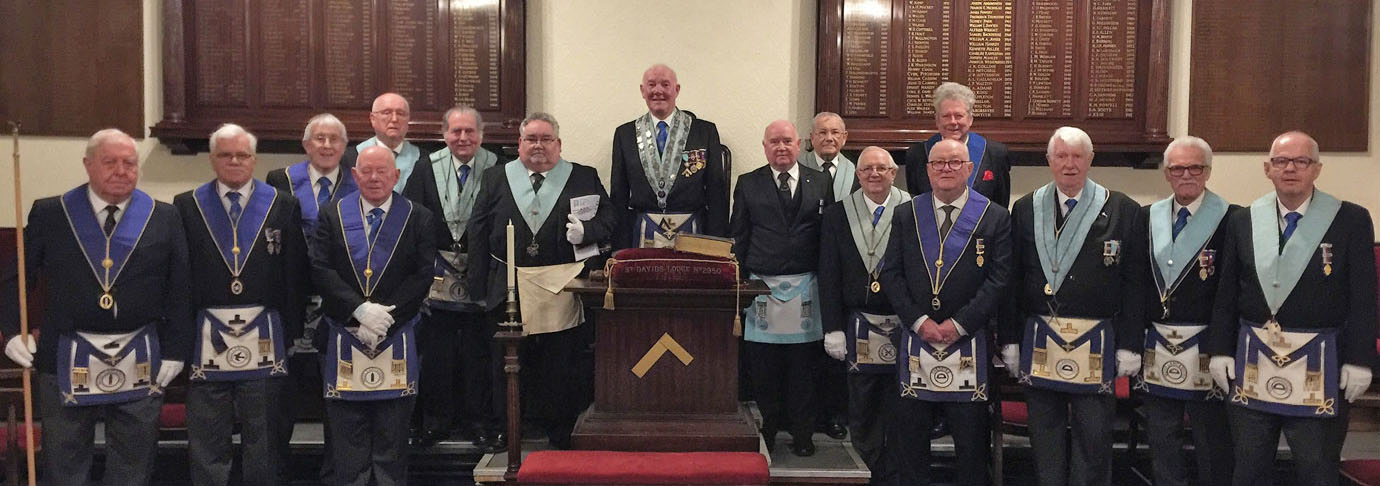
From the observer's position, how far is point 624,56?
18.3 ft

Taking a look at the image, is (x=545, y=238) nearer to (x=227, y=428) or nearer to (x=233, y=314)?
(x=233, y=314)

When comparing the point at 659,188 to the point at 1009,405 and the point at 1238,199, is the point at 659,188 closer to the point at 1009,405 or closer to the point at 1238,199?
the point at 1009,405

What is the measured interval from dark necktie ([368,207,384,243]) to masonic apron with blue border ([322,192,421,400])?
13 millimetres

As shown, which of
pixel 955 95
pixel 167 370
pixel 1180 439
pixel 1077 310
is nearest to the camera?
pixel 167 370

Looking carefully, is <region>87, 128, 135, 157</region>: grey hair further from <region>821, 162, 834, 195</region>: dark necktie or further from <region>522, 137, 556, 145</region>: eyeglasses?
<region>821, 162, 834, 195</region>: dark necktie


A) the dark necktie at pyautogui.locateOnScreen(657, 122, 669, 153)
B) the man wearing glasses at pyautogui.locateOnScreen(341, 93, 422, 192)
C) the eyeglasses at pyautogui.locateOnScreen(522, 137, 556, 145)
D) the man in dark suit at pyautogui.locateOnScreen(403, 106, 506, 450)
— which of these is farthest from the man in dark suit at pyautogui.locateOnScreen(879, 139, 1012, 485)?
the man wearing glasses at pyautogui.locateOnScreen(341, 93, 422, 192)

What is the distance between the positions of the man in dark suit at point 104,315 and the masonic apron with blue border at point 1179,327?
3654mm

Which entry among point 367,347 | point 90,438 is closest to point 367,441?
point 367,347

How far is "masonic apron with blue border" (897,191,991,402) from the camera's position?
12.9ft

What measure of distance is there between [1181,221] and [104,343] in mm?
4023

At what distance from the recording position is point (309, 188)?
14.8ft

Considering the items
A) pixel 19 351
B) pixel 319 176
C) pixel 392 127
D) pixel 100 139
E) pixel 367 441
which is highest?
pixel 392 127

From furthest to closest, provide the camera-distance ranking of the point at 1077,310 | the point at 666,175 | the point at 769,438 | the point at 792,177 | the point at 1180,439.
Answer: the point at 666,175 < the point at 792,177 < the point at 769,438 < the point at 1180,439 < the point at 1077,310

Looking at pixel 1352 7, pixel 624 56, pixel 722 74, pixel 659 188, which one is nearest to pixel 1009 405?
pixel 659 188
